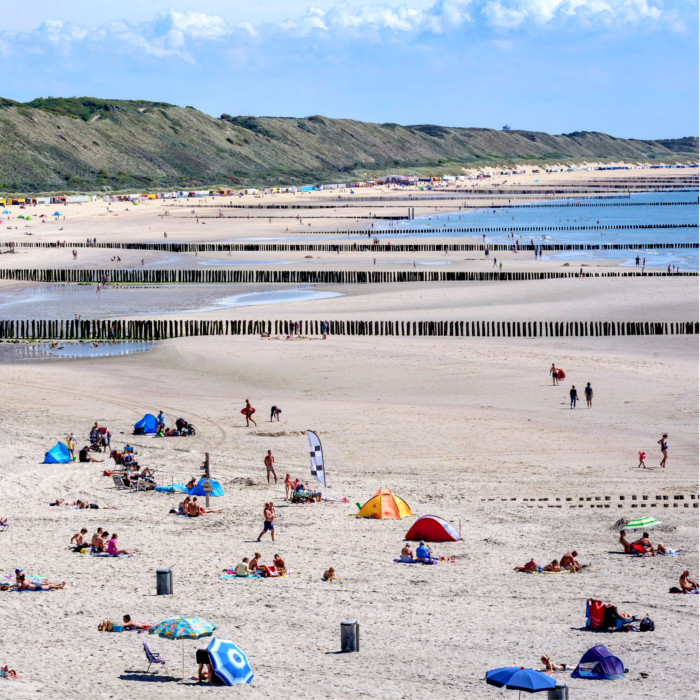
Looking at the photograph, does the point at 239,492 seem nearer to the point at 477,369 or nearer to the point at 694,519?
the point at 694,519

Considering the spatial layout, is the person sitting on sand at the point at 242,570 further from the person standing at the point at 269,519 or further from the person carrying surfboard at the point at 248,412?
the person carrying surfboard at the point at 248,412

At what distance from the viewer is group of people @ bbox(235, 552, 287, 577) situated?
71.9 ft

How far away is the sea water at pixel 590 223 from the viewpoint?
301 ft

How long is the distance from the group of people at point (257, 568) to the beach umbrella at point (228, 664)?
522cm

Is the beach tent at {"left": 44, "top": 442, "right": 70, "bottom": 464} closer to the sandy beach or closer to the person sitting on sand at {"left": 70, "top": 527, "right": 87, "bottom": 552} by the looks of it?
the sandy beach

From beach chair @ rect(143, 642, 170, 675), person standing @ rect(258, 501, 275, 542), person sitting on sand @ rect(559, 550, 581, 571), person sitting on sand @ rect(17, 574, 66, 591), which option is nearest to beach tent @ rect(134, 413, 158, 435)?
person standing @ rect(258, 501, 275, 542)

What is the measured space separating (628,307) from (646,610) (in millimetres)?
40488

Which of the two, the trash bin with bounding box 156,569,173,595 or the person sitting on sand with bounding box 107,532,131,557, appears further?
the person sitting on sand with bounding box 107,532,131,557

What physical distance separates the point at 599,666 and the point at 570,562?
566 cm

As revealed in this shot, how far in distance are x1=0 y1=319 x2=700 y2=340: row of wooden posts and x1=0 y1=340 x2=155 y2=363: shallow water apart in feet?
3.95

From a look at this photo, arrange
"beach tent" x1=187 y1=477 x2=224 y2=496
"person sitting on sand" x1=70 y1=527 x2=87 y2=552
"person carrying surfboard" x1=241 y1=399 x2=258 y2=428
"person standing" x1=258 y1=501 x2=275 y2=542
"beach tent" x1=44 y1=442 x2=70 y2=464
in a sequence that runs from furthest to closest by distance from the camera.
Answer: "person carrying surfboard" x1=241 y1=399 x2=258 y2=428 → "beach tent" x1=44 y1=442 x2=70 y2=464 → "beach tent" x1=187 y1=477 x2=224 y2=496 → "person standing" x1=258 y1=501 x2=275 y2=542 → "person sitting on sand" x1=70 y1=527 x2=87 y2=552

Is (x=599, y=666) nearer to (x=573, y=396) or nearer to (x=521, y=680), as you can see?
(x=521, y=680)

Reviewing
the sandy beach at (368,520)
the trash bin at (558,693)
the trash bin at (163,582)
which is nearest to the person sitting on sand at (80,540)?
the sandy beach at (368,520)

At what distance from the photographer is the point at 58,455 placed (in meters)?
30.9
